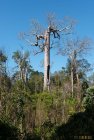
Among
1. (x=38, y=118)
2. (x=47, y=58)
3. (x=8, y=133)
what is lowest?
(x=8, y=133)

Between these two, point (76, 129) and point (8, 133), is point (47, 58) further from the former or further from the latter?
point (8, 133)

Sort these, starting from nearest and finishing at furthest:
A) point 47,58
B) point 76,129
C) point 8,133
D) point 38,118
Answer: point 8,133 → point 76,129 → point 38,118 → point 47,58

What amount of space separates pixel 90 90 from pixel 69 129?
26.0ft

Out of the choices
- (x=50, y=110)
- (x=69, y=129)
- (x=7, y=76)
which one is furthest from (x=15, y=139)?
(x=7, y=76)

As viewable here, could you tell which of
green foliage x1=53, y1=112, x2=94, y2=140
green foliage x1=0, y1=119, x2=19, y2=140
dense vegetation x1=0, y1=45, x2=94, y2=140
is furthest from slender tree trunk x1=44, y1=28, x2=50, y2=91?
green foliage x1=0, y1=119, x2=19, y2=140

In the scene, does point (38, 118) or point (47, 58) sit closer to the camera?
point (38, 118)

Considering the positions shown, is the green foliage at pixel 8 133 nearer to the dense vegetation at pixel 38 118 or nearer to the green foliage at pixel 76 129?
the dense vegetation at pixel 38 118

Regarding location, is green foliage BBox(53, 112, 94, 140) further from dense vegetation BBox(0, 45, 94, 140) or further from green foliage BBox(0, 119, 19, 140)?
green foliage BBox(0, 119, 19, 140)

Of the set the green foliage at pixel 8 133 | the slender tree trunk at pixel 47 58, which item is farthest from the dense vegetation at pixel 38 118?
the slender tree trunk at pixel 47 58

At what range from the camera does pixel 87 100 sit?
14.0m

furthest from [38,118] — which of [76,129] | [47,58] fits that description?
[47,58]

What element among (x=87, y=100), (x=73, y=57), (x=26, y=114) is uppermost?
(x=73, y=57)

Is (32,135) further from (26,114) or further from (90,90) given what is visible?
(90,90)

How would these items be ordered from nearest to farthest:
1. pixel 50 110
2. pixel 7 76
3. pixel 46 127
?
pixel 46 127 < pixel 50 110 < pixel 7 76
